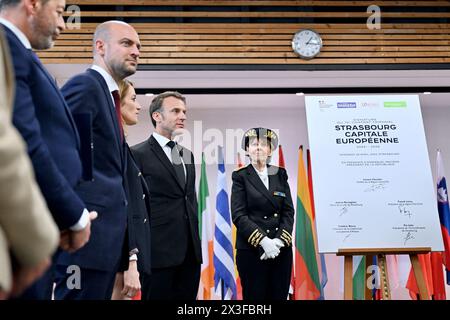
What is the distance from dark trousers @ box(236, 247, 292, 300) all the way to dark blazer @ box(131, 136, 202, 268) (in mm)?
600

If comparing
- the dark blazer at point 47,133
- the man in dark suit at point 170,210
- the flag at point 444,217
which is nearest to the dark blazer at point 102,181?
the dark blazer at point 47,133

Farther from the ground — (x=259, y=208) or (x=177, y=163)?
(x=177, y=163)

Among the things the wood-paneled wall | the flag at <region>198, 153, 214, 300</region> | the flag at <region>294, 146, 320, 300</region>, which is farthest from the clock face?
the flag at <region>198, 153, 214, 300</region>

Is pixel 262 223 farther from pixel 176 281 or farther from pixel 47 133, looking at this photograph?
pixel 47 133

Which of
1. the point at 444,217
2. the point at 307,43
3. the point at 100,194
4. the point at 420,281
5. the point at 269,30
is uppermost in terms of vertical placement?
the point at 269,30

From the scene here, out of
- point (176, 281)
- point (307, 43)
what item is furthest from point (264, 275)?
point (307, 43)

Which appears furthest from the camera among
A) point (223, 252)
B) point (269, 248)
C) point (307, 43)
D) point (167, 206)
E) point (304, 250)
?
point (307, 43)

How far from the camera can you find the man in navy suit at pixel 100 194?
193cm

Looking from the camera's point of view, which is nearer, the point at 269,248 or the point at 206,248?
the point at 269,248

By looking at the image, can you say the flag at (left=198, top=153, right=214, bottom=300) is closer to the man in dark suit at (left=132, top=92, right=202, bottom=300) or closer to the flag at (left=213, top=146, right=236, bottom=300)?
the flag at (left=213, top=146, right=236, bottom=300)

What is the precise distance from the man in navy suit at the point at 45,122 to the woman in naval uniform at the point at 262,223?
88.2 inches

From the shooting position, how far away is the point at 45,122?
156cm

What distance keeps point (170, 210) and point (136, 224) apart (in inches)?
37.8

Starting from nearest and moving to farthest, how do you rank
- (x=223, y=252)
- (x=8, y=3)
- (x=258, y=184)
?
(x=8, y=3) < (x=258, y=184) < (x=223, y=252)
